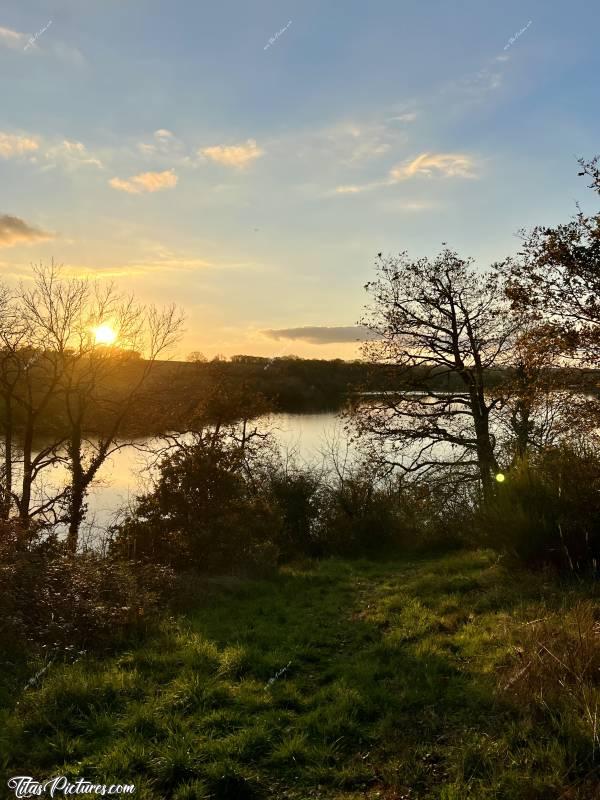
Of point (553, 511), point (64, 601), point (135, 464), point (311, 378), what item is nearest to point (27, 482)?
point (64, 601)

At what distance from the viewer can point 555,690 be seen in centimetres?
416

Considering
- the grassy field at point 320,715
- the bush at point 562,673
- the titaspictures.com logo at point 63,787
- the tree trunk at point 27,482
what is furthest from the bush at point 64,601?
the tree trunk at point 27,482

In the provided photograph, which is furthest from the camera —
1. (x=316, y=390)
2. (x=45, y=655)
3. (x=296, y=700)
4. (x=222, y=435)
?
(x=316, y=390)

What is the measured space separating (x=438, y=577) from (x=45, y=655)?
6.14 m

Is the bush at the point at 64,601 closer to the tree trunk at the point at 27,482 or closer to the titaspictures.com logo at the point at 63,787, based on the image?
the titaspictures.com logo at the point at 63,787

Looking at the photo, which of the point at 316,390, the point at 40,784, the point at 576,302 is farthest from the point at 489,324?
the point at 316,390

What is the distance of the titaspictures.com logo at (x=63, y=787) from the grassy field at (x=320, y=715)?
92mm

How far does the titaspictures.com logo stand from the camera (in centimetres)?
356

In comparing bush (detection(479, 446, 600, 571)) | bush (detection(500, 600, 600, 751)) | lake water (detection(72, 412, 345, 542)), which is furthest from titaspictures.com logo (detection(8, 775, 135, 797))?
lake water (detection(72, 412, 345, 542))

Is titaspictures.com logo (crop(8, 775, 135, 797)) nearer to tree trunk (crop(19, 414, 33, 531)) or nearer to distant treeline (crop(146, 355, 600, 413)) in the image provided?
distant treeline (crop(146, 355, 600, 413))

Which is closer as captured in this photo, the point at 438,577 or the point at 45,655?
the point at 45,655

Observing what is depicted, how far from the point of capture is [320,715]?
4562 millimetres

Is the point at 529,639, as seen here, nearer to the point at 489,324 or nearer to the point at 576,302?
the point at 576,302

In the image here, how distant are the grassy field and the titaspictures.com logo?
9 centimetres
